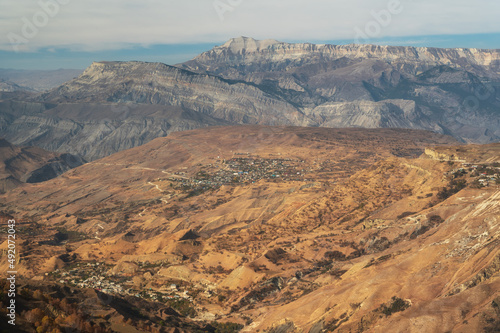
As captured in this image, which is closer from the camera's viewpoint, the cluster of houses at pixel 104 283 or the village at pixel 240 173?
the cluster of houses at pixel 104 283

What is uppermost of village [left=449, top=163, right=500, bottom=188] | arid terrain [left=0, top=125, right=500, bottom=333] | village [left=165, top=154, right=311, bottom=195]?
village [left=449, top=163, right=500, bottom=188]

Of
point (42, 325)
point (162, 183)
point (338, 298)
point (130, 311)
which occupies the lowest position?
point (162, 183)

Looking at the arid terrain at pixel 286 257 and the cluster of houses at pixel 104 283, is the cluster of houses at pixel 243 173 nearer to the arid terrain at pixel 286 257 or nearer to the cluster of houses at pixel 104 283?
the arid terrain at pixel 286 257

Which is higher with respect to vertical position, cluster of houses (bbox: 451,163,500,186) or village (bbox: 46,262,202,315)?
cluster of houses (bbox: 451,163,500,186)

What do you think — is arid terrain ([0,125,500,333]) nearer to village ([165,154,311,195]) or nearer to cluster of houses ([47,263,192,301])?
cluster of houses ([47,263,192,301])

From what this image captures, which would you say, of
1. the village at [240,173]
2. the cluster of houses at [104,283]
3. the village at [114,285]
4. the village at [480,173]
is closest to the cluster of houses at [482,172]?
the village at [480,173]

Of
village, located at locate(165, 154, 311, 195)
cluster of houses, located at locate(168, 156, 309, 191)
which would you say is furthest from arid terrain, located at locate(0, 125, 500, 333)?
cluster of houses, located at locate(168, 156, 309, 191)

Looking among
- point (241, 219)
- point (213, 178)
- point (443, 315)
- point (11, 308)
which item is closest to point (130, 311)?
point (11, 308)

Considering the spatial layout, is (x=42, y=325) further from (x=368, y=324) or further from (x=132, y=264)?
(x=132, y=264)

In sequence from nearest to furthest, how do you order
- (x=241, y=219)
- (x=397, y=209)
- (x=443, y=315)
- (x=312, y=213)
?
1. (x=443, y=315)
2. (x=397, y=209)
3. (x=312, y=213)
4. (x=241, y=219)
